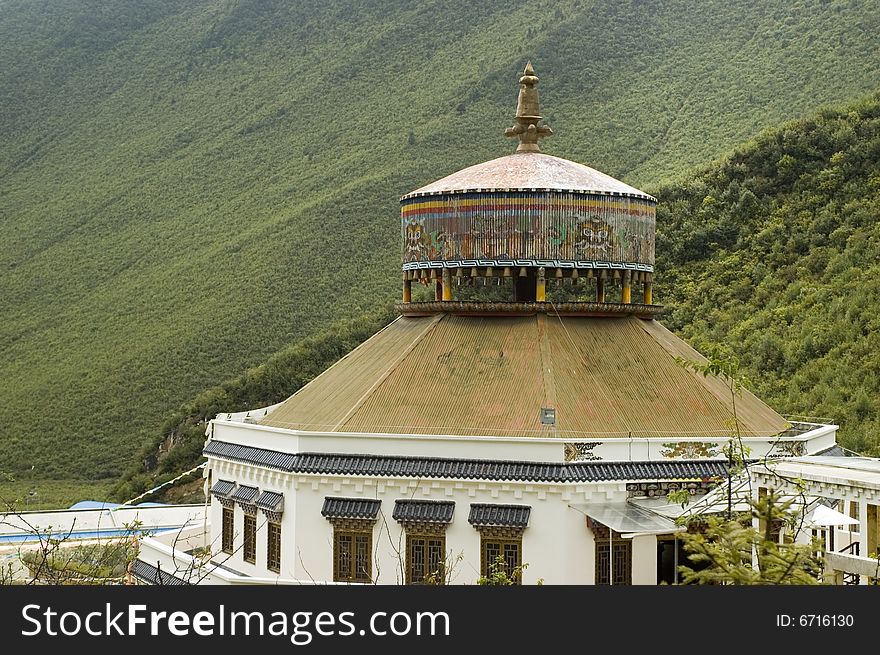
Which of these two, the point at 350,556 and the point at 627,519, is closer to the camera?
the point at 627,519

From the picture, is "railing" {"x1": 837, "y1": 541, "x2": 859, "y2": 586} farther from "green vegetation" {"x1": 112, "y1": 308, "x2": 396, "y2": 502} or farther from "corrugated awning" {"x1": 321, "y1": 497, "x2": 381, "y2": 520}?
"green vegetation" {"x1": 112, "y1": 308, "x2": 396, "y2": 502}

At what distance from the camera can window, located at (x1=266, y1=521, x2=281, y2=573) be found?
16688 millimetres

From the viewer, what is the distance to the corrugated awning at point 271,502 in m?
16.5

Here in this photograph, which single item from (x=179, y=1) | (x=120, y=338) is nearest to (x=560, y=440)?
(x=120, y=338)

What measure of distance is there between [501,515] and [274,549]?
3339 mm

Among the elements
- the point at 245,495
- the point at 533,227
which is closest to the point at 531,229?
the point at 533,227

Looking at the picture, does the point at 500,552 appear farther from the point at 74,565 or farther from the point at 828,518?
the point at 74,565

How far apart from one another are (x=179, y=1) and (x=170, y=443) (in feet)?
236

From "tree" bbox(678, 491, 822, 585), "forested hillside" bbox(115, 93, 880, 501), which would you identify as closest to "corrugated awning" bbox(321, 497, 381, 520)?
"tree" bbox(678, 491, 822, 585)

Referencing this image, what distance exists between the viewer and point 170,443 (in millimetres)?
44156

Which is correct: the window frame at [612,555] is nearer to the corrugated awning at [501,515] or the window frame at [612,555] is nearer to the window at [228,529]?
the corrugated awning at [501,515]

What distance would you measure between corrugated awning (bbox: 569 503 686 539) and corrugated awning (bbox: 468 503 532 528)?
59 cm

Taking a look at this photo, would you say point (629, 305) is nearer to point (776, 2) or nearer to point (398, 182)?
point (398, 182)

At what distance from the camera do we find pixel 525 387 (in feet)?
55.1
